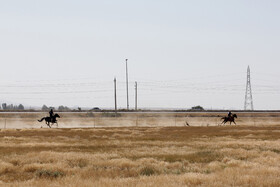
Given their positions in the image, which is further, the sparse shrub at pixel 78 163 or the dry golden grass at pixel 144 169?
the sparse shrub at pixel 78 163

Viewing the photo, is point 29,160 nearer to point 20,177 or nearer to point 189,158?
point 20,177

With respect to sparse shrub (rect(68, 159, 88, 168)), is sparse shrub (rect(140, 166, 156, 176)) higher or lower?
lower

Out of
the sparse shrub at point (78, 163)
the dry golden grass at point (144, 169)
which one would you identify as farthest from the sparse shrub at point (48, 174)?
the sparse shrub at point (78, 163)

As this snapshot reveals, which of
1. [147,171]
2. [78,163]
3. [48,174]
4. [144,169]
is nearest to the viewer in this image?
[48,174]

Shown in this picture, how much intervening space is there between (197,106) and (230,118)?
92.6 metres

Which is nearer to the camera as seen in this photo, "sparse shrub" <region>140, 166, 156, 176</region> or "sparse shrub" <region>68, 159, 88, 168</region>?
"sparse shrub" <region>140, 166, 156, 176</region>

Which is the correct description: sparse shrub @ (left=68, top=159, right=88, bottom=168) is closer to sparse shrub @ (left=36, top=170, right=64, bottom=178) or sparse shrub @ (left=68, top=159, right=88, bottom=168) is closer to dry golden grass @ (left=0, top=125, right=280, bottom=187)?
dry golden grass @ (left=0, top=125, right=280, bottom=187)

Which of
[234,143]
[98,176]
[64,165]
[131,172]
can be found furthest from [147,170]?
[234,143]

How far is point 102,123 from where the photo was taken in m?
71.4

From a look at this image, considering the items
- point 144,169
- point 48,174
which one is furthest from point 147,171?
point 48,174

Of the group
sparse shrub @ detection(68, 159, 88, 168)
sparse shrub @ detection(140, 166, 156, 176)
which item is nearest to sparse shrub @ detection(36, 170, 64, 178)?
sparse shrub @ detection(68, 159, 88, 168)

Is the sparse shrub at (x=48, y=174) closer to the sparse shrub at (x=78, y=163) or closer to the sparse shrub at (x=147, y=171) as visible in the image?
the sparse shrub at (x=78, y=163)

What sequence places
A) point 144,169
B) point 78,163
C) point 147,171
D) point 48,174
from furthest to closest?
point 78,163 < point 144,169 < point 147,171 < point 48,174

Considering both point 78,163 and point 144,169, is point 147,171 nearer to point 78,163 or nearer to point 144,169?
point 144,169
